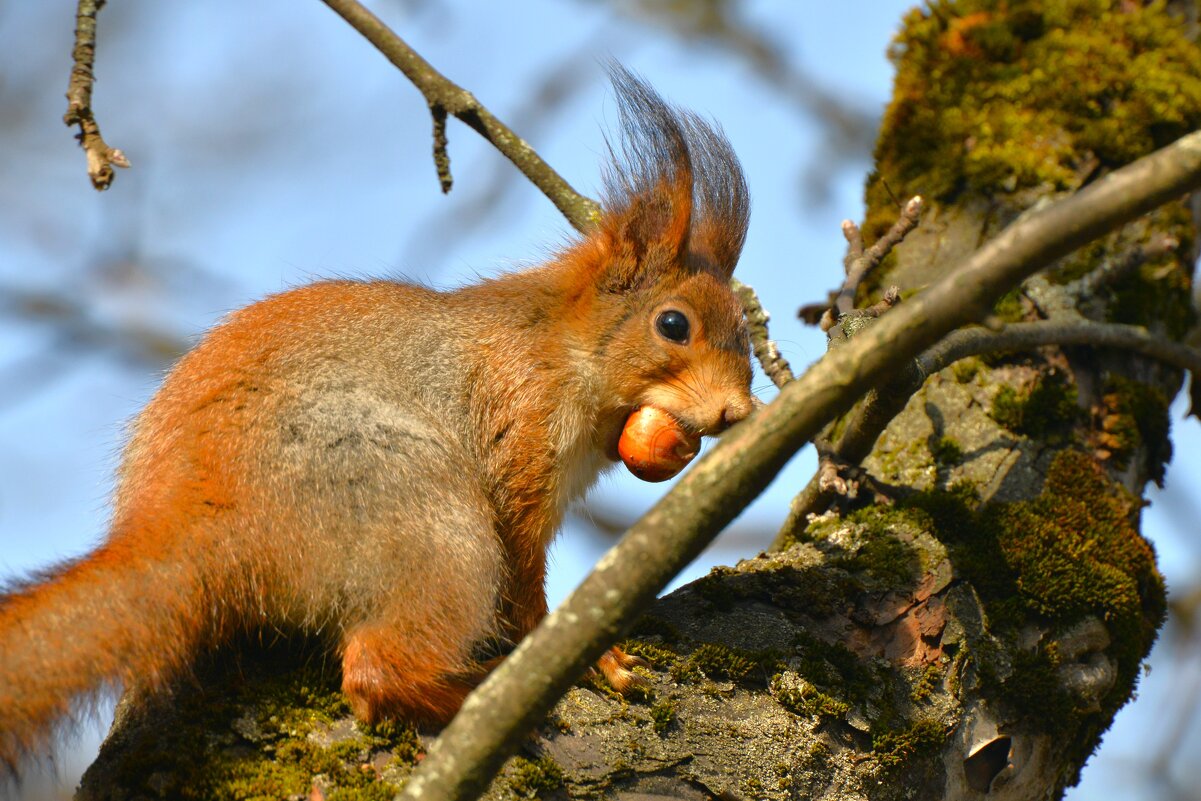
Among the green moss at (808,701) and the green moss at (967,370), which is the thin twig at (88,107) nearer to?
the green moss at (808,701)

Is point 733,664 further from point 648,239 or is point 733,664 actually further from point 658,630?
point 648,239

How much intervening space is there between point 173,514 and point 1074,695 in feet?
11.2

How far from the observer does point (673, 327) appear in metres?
5.54

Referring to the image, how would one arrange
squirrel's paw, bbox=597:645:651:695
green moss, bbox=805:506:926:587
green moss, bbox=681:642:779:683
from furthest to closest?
green moss, bbox=805:506:926:587 < green moss, bbox=681:642:779:683 < squirrel's paw, bbox=597:645:651:695


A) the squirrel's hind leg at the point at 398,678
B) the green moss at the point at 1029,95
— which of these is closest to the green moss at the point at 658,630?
the squirrel's hind leg at the point at 398,678

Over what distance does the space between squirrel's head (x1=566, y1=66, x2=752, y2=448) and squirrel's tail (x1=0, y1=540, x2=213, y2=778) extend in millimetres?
2368

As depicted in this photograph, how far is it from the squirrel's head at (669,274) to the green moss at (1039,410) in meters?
1.20

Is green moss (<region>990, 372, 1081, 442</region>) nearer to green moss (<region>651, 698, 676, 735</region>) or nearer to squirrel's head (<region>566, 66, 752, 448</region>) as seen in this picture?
squirrel's head (<region>566, 66, 752, 448</region>)

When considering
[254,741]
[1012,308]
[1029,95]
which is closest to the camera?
[254,741]

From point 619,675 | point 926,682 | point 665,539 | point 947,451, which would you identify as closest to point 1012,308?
point 947,451

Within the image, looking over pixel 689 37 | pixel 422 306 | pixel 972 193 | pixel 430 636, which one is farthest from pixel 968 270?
pixel 689 37

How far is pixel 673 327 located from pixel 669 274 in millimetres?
353

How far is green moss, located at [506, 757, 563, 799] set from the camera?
3.46 metres

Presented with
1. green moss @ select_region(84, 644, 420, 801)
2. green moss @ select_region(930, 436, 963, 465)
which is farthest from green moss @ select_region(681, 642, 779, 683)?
green moss @ select_region(930, 436, 963, 465)
